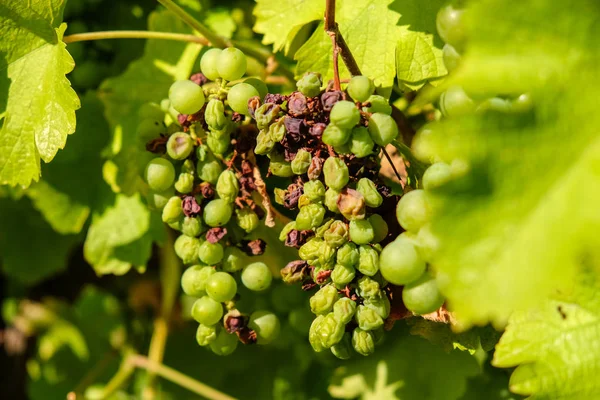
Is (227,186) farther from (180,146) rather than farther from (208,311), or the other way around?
Answer: (208,311)

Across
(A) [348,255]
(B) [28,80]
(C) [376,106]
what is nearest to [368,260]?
(A) [348,255]

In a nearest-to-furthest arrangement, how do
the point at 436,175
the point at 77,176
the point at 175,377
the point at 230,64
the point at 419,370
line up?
the point at 436,175
the point at 230,64
the point at 419,370
the point at 77,176
the point at 175,377

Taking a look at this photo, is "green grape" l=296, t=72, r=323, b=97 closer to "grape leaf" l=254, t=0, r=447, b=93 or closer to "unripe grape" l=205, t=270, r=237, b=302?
"grape leaf" l=254, t=0, r=447, b=93

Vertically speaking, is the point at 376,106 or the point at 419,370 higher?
the point at 376,106

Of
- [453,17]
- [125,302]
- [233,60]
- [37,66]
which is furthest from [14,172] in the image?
[125,302]

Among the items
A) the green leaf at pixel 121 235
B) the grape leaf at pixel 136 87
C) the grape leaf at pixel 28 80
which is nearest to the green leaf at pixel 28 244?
the green leaf at pixel 121 235

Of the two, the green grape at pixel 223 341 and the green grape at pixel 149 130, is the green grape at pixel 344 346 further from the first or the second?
the green grape at pixel 149 130
